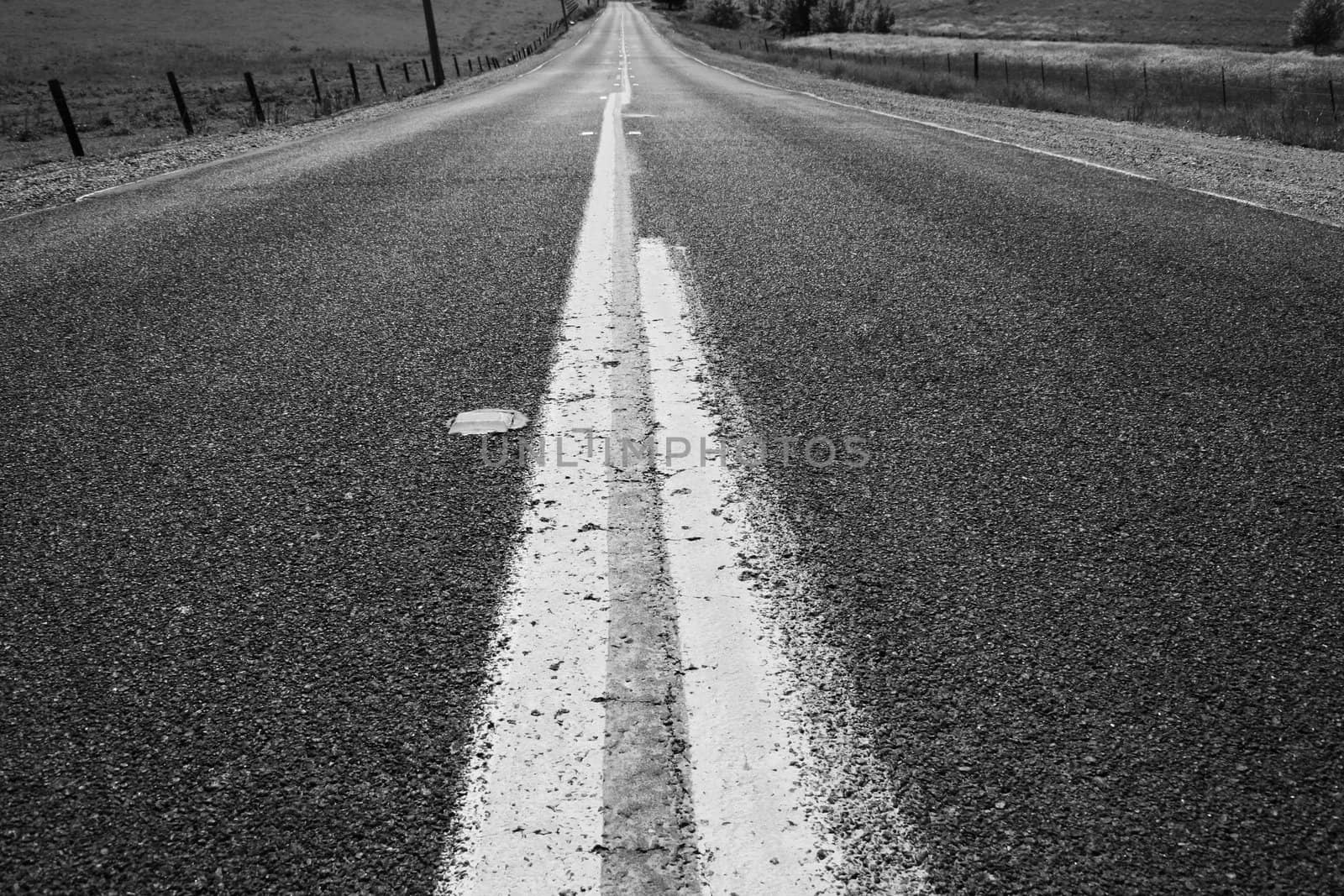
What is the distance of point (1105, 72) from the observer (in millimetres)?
29734

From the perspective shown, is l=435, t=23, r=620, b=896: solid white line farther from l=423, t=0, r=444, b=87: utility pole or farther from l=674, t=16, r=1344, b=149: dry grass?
l=423, t=0, r=444, b=87: utility pole

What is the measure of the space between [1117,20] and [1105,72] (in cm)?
4635

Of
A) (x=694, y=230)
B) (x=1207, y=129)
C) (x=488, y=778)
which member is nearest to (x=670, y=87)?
(x=1207, y=129)

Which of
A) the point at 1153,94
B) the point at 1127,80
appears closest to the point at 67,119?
the point at 1153,94

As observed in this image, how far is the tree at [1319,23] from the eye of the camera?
49781 millimetres

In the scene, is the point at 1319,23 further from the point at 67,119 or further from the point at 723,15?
the point at 67,119

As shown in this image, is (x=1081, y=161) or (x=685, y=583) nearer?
(x=685, y=583)

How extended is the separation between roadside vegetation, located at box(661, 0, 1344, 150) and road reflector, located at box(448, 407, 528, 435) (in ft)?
34.7

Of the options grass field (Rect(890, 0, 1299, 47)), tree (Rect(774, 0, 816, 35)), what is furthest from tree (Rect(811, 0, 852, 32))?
grass field (Rect(890, 0, 1299, 47))

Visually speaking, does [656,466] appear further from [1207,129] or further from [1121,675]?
[1207,129]

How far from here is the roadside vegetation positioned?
12188 millimetres

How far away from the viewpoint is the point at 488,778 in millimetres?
1078

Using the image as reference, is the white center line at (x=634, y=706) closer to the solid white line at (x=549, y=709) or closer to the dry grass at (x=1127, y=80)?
the solid white line at (x=549, y=709)

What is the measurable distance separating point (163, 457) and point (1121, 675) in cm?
218
